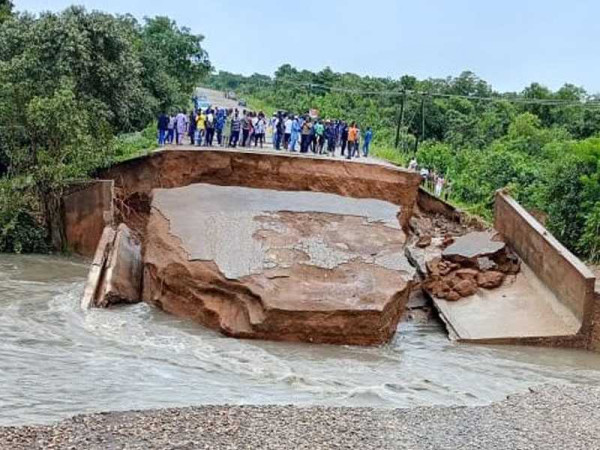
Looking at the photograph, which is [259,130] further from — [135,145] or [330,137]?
[135,145]

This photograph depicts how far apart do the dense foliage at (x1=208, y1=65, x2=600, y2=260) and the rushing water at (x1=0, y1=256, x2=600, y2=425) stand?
9.61 m

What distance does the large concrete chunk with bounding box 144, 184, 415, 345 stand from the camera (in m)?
16.5

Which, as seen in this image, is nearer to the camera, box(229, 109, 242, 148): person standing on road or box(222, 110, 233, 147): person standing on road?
box(229, 109, 242, 148): person standing on road

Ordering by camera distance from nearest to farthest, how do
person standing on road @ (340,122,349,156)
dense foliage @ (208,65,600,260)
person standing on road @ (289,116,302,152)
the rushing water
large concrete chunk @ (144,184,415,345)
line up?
the rushing water, large concrete chunk @ (144,184,415,345), dense foliage @ (208,65,600,260), person standing on road @ (289,116,302,152), person standing on road @ (340,122,349,156)

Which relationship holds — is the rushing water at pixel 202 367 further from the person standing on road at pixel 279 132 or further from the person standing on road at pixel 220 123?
the person standing on road at pixel 279 132

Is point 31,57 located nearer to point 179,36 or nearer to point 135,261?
point 135,261

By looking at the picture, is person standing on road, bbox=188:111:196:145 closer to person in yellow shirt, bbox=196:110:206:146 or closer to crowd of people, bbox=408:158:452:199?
person in yellow shirt, bbox=196:110:206:146

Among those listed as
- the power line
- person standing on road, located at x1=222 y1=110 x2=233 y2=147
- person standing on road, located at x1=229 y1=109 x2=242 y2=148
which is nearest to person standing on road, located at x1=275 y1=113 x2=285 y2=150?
person standing on road, located at x1=229 y1=109 x2=242 y2=148

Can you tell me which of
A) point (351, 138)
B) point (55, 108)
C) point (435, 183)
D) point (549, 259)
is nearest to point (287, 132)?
point (351, 138)

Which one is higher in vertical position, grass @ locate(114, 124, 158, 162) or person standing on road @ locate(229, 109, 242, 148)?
person standing on road @ locate(229, 109, 242, 148)

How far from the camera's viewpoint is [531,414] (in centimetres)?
1234

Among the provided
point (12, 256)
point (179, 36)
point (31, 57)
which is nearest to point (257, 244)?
point (12, 256)

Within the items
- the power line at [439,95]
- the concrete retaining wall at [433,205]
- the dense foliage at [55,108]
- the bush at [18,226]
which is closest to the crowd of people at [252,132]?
the concrete retaining wall at [433,205]

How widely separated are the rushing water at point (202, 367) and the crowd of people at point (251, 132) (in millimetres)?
10275
